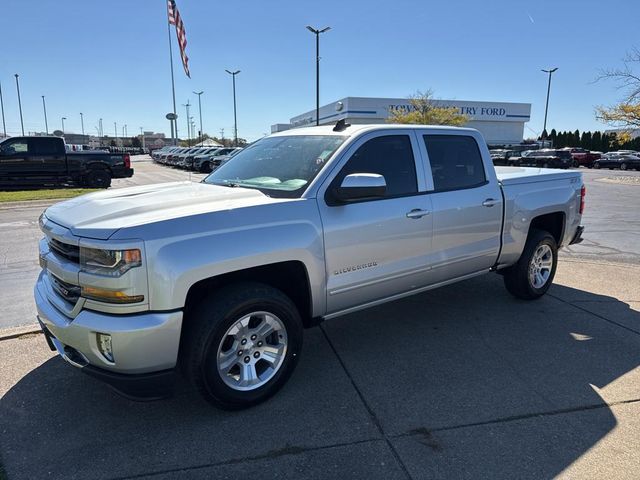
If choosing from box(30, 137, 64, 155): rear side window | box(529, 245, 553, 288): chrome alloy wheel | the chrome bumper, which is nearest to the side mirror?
the chrome bumper

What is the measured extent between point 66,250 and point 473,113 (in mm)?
65774

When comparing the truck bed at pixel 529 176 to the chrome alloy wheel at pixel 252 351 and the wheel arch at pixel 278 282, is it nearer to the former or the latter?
the wheel arch at pixel 278 282

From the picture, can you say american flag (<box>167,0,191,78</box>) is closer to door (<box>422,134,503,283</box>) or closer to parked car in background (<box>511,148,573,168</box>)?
parked car in background (<box>511,148,573,168</box>)

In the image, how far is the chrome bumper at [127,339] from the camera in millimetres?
2705

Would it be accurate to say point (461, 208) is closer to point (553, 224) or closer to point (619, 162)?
point (553, 224)

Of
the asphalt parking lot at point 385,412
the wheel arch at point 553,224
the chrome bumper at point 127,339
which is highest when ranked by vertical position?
the wheel arch at point 553,224

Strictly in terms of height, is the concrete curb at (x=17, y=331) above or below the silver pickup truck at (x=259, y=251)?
below

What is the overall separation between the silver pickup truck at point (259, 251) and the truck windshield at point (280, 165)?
0.02m

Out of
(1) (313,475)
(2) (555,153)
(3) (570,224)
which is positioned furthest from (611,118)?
(1) (313,475)

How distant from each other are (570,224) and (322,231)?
380cm

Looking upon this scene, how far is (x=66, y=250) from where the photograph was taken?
301 cm

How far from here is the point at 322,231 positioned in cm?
339

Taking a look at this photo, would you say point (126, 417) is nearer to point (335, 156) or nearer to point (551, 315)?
point (335, 156)

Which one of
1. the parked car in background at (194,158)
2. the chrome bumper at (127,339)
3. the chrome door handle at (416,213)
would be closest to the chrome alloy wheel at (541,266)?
the chrome door handle at (416,213)
